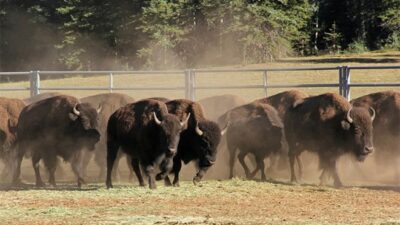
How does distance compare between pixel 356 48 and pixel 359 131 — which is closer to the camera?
pixel 359 131

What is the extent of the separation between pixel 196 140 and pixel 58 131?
3065 millimetres

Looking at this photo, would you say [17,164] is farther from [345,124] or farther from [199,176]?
[345,124]

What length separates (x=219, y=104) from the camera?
20.2m

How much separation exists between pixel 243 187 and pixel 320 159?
7.99 feet

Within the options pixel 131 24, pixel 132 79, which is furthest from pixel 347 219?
pixel 131 24

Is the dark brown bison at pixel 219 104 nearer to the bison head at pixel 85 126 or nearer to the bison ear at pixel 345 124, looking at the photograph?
the bison head at pixel 85 126

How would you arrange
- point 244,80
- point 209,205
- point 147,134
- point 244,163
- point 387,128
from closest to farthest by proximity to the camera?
point 209,205 → point 147,134 → point 387,128 → point 244,163 → point 244,80

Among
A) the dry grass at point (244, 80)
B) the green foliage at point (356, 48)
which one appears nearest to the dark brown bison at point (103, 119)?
the dry grass at point (244, 80)

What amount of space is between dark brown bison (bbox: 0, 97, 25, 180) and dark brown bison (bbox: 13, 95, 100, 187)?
690mm

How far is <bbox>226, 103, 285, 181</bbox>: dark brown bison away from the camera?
17.3 m

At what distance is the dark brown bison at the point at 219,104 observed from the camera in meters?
20.0

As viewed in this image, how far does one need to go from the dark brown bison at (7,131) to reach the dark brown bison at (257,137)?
475 centimetres

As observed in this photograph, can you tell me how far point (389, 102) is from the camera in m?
17.0

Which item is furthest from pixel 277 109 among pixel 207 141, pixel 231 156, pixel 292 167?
pixel 207 141
